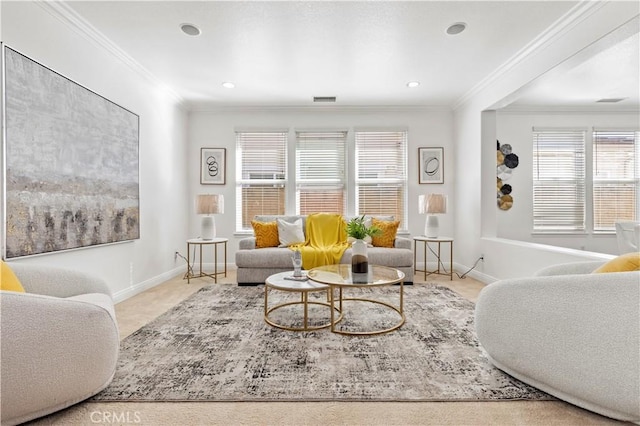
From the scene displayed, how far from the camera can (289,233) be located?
452 centimetres

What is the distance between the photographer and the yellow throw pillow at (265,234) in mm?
4477

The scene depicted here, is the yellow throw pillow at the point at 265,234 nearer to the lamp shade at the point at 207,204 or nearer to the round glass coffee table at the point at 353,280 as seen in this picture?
the lamp shade at the point at 207,204

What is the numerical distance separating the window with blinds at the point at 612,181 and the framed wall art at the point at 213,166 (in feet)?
20.0

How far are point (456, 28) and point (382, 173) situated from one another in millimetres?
2614

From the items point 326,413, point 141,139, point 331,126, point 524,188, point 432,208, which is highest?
point 331,126

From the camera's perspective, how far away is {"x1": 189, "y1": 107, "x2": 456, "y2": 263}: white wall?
527 cm

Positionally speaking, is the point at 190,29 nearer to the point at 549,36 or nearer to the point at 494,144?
the point at 549,36

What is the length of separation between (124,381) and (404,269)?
3.23 meters

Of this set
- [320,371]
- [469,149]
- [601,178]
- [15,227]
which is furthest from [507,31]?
[15,227]

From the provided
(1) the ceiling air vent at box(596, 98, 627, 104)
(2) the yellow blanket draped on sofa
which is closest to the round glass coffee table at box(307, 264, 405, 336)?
(2) the yellow blanket draped on sofa

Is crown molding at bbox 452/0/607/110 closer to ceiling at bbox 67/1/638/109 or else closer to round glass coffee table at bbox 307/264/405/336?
ceiling at bbox 67/1/638/109

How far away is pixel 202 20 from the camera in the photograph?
110 inches

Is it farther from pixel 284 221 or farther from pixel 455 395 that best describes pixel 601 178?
pixel 455 395

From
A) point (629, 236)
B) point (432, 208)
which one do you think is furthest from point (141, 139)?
point (629, 236)
